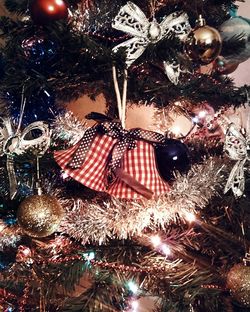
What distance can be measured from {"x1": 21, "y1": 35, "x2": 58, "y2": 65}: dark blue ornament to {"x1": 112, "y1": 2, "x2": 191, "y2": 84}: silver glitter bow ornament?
0.37 ft

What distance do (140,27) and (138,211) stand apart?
11.9 inches

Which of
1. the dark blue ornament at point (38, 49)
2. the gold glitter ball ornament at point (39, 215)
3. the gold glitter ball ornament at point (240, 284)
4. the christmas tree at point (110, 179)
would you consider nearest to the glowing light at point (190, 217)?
the christmas tree at point (110, 179)

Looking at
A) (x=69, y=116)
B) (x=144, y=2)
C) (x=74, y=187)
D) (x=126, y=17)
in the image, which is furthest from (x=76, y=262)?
(x=144, y=2)

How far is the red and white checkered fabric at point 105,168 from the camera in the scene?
1.91 feet

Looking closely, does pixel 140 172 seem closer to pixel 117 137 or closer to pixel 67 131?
pixel 117 137

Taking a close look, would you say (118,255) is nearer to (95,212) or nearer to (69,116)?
(95,212)

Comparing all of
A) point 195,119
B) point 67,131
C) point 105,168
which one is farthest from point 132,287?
point 195,119

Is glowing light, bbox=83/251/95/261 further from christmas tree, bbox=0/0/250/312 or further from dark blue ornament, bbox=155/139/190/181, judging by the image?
dark blue ornament, bbox=155/139/190/181

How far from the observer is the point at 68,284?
574 millimetres

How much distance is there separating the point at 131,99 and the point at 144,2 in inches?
7.6

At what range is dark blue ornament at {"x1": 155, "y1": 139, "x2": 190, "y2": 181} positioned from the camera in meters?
0.62

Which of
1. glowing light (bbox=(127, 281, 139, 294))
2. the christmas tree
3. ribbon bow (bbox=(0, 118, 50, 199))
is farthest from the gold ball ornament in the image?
glowing light (bbox=(127, 281, 139, 294))

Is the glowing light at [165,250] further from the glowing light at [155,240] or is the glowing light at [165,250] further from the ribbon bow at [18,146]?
the ribbon bow at [18,146]

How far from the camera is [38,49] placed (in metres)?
0.67
